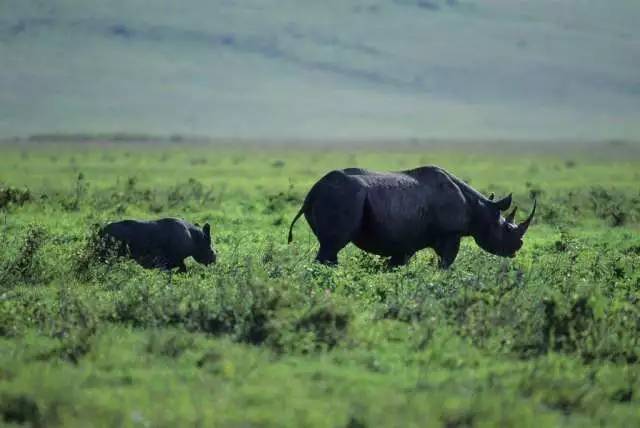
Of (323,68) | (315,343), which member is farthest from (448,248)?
(323,68)

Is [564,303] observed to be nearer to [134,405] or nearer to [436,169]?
[134,405]

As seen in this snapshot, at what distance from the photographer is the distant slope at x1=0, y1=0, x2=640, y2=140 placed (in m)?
136

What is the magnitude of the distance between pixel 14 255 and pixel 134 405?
6.72 metres

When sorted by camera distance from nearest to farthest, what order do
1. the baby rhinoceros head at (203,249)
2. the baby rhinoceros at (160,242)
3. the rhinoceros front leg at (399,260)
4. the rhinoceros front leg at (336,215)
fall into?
the rhinoceros front leg at (336,215), the baby rhinoceros at (160,242), the rhinoceros front leg at (399,260), the baby rhinoceros head at (203,249)

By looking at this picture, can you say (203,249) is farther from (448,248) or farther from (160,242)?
(448,248)

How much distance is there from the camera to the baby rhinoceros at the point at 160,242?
15281 mm

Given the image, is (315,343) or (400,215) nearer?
(315,343)

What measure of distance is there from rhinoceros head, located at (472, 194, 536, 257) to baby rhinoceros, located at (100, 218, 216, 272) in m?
3.67

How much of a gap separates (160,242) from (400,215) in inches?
125

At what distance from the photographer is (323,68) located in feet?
523

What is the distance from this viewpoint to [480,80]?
149 meters

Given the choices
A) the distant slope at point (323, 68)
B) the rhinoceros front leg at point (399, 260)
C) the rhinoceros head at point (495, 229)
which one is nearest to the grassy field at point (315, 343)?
the rhinoceros front leg at point (399, 260)

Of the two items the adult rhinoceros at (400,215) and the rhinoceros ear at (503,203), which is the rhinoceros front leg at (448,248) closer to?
the adult rhinoceros at (400,215)

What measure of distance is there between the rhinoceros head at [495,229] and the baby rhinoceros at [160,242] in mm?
3674
